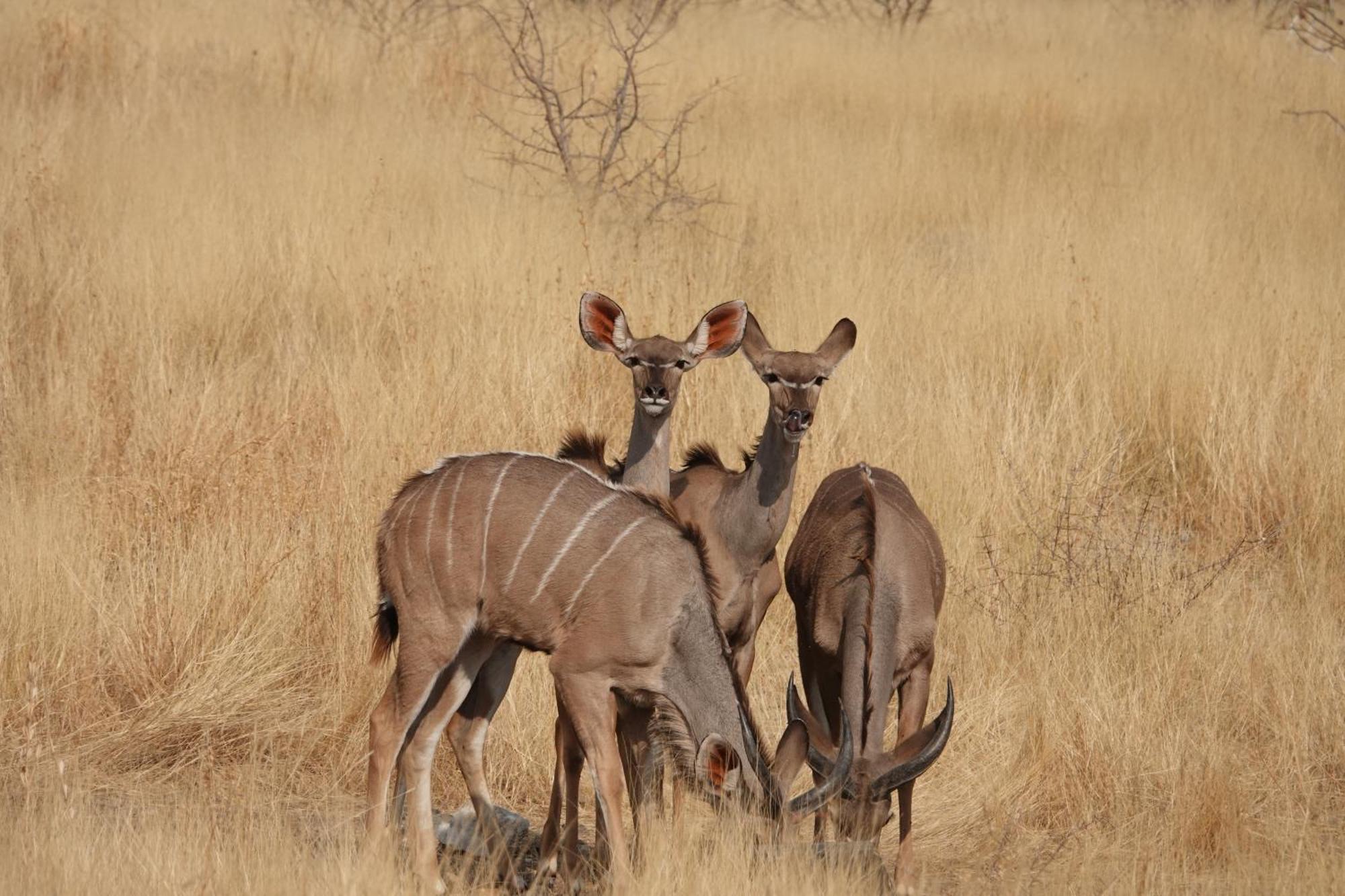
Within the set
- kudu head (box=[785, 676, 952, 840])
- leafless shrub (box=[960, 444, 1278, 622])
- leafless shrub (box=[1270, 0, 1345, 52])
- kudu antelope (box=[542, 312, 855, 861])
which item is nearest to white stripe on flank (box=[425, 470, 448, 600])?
kudu antelope (box=[542, 312, 855, 861])

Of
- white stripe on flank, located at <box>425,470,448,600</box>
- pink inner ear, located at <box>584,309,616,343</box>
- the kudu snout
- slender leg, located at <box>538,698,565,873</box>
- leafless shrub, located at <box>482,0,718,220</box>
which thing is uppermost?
leafless shrub, located at <box>482,0,718,220</box>

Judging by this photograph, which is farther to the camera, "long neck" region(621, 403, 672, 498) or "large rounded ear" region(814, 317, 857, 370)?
"long neck" region(621, 403, 672, 498)

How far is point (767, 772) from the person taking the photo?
12.3 ft

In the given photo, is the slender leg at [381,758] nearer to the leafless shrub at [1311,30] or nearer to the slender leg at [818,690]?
the slender leg at [818,690]

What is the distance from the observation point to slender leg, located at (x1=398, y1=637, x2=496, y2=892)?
14.0 ft

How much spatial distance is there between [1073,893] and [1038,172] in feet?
22.2

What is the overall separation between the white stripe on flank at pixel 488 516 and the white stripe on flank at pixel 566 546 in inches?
5.5

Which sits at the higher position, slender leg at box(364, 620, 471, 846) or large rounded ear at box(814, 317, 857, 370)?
large rounded ear at box(814, 317, 857, 370)

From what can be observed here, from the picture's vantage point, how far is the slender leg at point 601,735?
12.7 ft

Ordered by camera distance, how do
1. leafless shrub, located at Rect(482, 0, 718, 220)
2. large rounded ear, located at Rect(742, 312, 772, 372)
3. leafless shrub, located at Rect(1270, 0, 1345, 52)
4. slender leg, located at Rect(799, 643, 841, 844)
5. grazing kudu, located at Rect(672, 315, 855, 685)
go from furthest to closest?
leafless shrub, located at Rect(1270, 0, 1345, 52) → leafless shrub, located at Rect(482, 0, 718, 220) → large rounded ear, located at Rect(742, 312, 772, 372) → grazing kudu, located at Rect(672, 315, 855, 685) → slender leg, located at Rect(799, 643, 841, 844)

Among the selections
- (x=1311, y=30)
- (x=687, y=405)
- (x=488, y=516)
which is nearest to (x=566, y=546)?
(x=488, y=516)

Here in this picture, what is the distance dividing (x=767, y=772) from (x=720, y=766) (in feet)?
0.37

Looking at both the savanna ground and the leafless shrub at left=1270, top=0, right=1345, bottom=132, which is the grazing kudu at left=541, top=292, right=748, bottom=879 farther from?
the leafless shrub at left=1270, top=0, right=1345, bottom=132

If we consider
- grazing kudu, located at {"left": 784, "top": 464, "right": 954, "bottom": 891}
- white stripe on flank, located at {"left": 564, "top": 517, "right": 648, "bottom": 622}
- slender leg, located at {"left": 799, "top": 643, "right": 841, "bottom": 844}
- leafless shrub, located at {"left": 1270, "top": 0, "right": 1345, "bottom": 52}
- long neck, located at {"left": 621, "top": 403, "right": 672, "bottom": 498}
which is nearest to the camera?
grazing kudu, located at {"left": 784, "top": 464, "right": 954, "bottom": 891}
